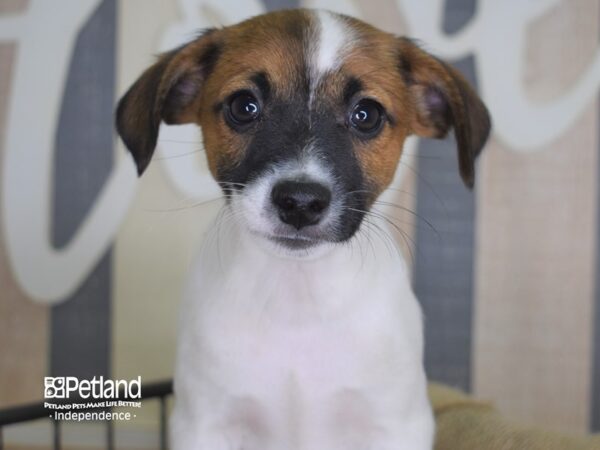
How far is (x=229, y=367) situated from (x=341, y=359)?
223 mm

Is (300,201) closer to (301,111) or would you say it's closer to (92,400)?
(301,111)

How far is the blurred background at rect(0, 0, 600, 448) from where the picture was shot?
2.78 metres

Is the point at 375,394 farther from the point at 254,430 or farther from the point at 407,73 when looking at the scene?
the point at 407,73

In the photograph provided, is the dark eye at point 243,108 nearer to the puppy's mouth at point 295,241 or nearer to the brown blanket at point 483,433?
the puppy's mouth at point 295,241

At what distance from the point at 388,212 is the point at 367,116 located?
47.2 inches

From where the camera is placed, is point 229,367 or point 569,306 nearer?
point 229,367

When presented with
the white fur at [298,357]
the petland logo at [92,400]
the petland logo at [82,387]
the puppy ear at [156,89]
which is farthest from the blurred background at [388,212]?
the white fur at [298,357]

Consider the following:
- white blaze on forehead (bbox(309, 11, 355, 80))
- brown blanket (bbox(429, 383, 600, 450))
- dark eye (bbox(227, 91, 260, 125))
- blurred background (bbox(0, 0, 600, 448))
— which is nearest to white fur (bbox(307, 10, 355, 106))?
white blaze on forehead (bbox(309, 11, 355, 80))

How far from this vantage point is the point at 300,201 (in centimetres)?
136

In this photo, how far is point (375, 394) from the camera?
5.26ft

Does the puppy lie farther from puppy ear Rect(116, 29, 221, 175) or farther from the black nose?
the black nose

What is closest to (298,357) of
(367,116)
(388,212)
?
(367,116)

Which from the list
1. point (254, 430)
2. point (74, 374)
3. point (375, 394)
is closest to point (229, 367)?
point (254, 430)

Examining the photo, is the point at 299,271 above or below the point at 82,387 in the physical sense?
above
